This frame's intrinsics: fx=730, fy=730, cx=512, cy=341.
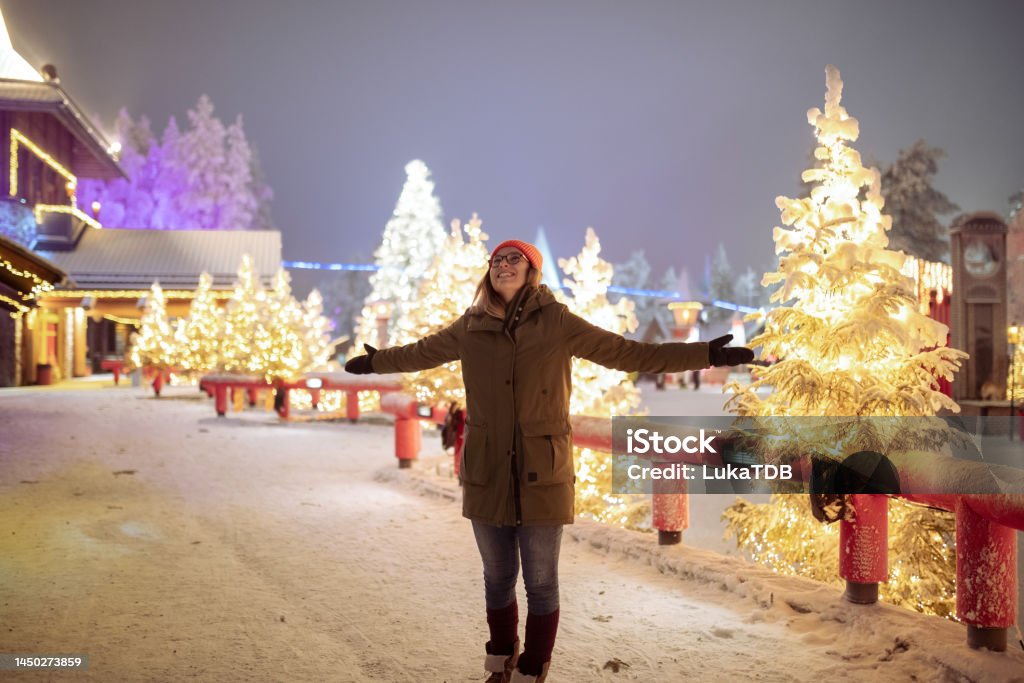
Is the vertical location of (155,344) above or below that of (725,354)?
above

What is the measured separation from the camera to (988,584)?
3.75 metres

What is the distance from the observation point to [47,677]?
361 centimetres

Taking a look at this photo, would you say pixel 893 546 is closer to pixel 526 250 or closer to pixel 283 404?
pixel 526 250

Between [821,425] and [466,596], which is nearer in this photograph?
[466,596]

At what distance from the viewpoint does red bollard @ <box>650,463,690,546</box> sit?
19.1 feet

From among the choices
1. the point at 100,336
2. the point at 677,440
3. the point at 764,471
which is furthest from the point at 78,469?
the point at 100,336

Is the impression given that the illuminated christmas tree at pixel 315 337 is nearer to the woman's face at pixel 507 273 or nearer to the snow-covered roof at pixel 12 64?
the snow-covered roof at pixel 12 64

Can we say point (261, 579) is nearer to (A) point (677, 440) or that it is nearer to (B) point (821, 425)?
(A) point (677, 440)

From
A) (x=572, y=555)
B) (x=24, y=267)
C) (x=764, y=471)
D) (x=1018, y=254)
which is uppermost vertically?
(x=1018, y=254)

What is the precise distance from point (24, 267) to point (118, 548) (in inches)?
110

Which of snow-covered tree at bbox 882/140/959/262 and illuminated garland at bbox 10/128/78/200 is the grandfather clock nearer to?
snow-covered tree at bbox 882/140/959/262

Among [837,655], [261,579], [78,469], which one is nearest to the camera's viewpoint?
[837,655]

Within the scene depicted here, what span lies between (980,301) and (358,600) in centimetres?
1573

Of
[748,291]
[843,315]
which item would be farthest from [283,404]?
[748,291]
